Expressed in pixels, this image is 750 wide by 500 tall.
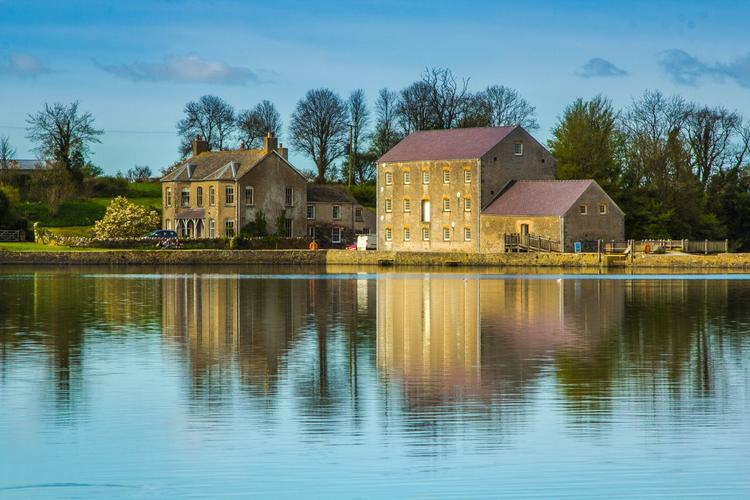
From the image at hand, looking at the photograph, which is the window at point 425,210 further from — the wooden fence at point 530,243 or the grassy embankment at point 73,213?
the grassy embankment at point 73,213

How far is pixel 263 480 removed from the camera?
12.2m

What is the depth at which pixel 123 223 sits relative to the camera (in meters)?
74.4

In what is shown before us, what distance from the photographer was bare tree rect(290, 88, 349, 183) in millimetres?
97812

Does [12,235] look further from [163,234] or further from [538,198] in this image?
[538,198]

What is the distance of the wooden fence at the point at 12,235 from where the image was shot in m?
72.7

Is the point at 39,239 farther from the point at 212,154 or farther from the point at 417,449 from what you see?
the point at 417,449

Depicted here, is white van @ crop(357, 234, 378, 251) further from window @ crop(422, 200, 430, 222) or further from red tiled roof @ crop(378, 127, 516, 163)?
red tiled roof @ crop(378, 127, 516, 163)

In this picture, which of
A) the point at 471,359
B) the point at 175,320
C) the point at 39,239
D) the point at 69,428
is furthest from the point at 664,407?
the point at 39,239

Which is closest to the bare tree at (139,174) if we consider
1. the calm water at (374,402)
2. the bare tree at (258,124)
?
the bare tree at (258,124)

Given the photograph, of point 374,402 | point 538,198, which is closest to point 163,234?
point 538,198

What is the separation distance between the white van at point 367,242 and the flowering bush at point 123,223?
511 inches

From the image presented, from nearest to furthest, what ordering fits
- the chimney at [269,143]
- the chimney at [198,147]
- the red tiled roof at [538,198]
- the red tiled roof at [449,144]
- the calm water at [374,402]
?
the calm water at [374,402] < the red tiled roof at [538,198] < the red tiled roof at [449,144] < the chimney at [269,143] < the chimney at [198,147]

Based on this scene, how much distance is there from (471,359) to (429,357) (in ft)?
2.44

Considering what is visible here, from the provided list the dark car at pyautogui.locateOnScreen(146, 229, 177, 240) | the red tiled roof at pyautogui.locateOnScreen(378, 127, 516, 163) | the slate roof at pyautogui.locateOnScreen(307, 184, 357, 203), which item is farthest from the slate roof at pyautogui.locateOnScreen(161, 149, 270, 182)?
the red tiled roof at pyautogui.locateOnScreen(378, 127, 516, 163)
